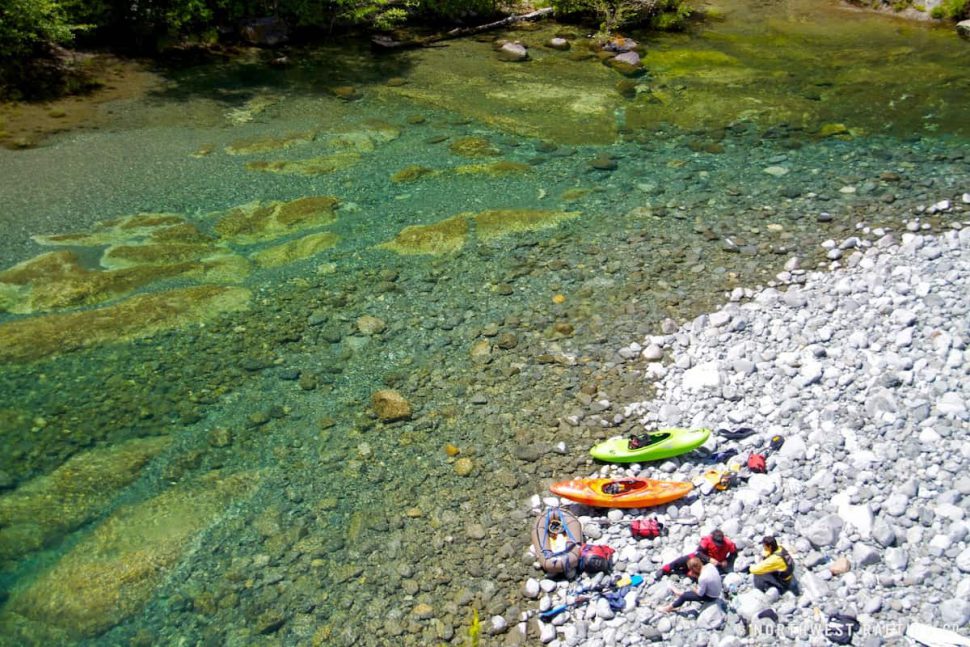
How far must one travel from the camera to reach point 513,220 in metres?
16.0

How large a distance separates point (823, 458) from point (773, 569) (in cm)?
196

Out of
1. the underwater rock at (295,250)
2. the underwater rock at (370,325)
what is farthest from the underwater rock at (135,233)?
the underwater rock at (370,325)

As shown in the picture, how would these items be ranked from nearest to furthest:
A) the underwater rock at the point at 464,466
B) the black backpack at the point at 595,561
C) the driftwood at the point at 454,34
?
the black backpack at the point at 595,561 → the underwater rock at the point at 464,466 → the driftwood at the point at 454,34

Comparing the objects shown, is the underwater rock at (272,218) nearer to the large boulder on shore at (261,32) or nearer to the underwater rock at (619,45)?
the large boulder on shore at (261,32)

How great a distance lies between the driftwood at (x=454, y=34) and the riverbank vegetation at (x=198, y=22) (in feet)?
1.73

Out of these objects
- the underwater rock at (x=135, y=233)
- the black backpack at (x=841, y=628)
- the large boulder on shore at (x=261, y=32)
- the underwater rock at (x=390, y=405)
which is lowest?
the underwater rock at (x=390, y=405)

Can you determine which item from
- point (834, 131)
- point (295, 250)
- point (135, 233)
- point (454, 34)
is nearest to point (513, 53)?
point (454, 34)

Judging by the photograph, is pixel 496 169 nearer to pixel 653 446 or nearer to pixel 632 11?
pixel 653 446

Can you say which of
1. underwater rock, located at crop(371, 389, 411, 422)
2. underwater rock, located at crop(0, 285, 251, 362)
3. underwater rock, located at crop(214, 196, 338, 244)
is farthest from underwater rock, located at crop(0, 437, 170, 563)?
underwater rock, located at crop(214, 196, 338, 244)

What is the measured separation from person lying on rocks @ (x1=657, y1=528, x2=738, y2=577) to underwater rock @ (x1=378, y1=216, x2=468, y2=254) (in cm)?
833

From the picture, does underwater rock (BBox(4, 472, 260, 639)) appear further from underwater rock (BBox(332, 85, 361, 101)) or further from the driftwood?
the driftwood

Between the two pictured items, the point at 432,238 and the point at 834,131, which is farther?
the point at 834,131

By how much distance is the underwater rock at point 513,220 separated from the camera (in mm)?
15648

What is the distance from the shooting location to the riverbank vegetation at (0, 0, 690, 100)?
70.0 feet
